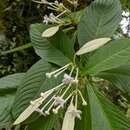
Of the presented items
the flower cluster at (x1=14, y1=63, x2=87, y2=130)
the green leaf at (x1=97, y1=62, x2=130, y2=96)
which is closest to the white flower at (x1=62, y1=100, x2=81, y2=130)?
the flower cluster at (x1=14, y1=63, x2=87, y2=130)

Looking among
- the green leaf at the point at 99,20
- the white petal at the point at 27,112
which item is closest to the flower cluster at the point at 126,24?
the green leaf at the point at 99,20

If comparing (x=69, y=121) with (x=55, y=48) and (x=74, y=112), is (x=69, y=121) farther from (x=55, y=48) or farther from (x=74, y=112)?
(x=55, y=48)

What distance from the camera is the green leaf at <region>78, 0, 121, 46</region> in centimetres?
69

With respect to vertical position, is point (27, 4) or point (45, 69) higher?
point (27, 4)

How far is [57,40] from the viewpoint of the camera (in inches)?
26.8

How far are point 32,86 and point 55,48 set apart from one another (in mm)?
76

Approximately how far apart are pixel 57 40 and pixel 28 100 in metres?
0.11

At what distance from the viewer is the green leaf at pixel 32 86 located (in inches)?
25.5

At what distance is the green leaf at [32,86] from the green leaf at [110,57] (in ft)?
0.21

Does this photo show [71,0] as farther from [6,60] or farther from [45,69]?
[6,60]

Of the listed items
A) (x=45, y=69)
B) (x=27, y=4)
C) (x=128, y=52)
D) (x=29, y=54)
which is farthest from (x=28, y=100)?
(x=27, y=4)

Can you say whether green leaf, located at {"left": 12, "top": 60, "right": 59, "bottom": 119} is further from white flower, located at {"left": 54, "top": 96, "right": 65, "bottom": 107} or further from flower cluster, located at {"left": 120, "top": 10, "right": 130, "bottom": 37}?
flower cluster, located at {"left": 120, "top": 10, "right": 130, "bottom": 37}

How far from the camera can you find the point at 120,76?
25.9 inches

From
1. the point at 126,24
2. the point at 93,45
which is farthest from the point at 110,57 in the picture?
the point at 126,24
